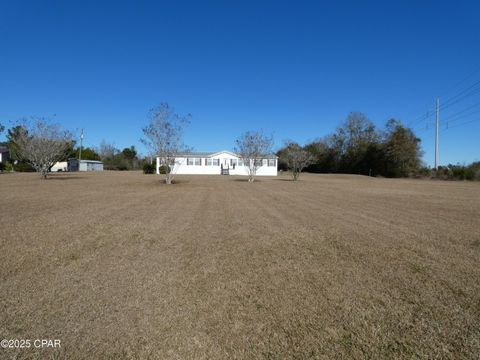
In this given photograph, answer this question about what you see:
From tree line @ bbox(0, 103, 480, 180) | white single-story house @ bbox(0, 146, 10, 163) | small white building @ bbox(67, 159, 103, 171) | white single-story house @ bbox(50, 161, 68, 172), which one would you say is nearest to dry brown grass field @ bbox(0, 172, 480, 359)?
tree line @ bbox(0, 103, 480, 180)

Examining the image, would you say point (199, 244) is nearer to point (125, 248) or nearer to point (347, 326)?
point (125, 248)

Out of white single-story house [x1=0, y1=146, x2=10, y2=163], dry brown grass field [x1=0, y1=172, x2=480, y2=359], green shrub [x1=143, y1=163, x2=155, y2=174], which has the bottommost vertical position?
dry brown grass field [x1=0, y1=172, x2=480, y2=359]

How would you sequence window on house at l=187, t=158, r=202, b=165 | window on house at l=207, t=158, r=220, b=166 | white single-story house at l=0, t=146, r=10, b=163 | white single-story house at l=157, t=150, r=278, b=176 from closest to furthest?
white single-story house at l=157, t=150, r=278, b=176 → window on house at l=187, t=158, r=202, b=165 → window on house at l=207, t=158, r=220, b=166 → white single-story house at l=0, t=146, r=10, b=163

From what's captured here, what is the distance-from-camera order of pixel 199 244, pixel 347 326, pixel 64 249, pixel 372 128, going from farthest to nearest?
pixel 372 128 → pixel 199 244 → pixel 64 249 → pixel 347 326

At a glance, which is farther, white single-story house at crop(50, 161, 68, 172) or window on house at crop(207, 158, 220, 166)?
white single-story house at crop(50, 161, 68, 172)

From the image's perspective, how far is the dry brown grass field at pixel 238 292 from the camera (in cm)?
247

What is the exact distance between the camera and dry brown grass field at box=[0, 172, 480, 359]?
247 centimetres

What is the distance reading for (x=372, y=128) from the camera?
57.4 m

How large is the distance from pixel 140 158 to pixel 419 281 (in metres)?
85.9

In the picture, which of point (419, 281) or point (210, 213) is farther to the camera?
point (210, 213)

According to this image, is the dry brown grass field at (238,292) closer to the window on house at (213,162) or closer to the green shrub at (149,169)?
the green shrub at (149,169)

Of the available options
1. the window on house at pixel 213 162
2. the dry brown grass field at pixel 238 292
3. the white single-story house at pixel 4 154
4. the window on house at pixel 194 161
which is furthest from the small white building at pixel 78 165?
the dry brown grass field at pixel 238 292

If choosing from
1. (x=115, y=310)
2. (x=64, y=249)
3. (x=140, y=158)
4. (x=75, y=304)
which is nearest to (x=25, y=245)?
(x=64, y=249)

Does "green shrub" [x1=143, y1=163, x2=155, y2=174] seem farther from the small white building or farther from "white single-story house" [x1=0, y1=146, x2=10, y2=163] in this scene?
"white single-story house" [x1=0, y1=146, x2=10, y2=163]
